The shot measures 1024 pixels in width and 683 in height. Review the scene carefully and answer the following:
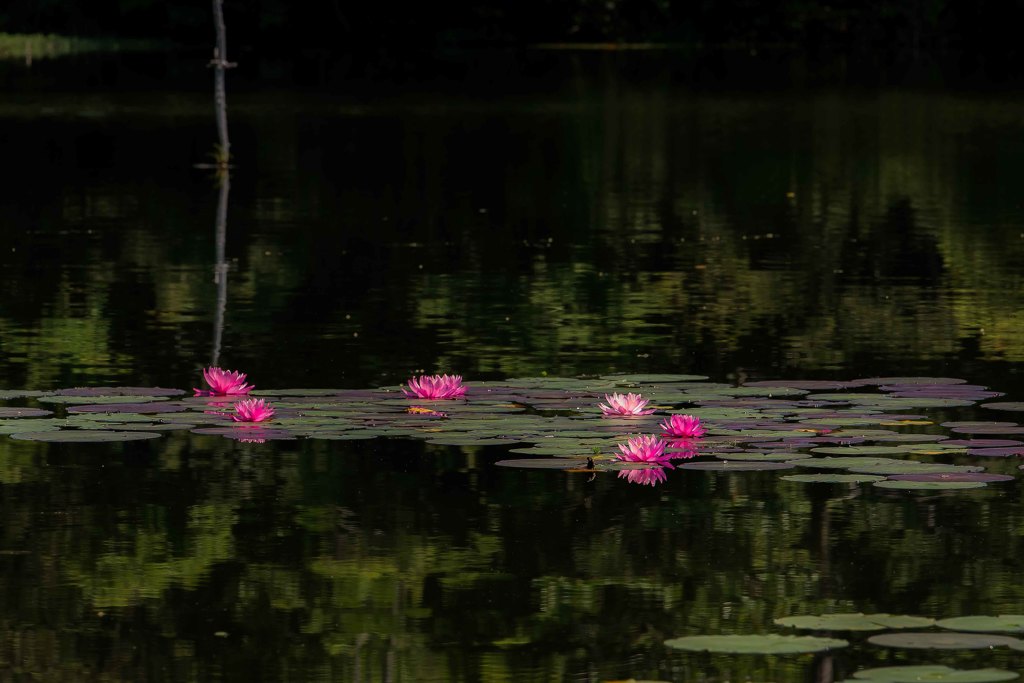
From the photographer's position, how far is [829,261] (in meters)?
19.0

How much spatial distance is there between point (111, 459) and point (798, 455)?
2778 mm

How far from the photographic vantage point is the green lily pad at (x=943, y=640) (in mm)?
6512

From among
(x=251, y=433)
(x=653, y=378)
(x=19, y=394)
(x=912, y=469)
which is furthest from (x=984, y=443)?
(x=19, y=394)

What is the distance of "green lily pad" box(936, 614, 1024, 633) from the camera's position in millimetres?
6715

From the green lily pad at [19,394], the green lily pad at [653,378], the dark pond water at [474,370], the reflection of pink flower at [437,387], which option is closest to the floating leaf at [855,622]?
the dark pond water at [474,370]

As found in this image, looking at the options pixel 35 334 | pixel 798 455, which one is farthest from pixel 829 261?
pixel 798 455

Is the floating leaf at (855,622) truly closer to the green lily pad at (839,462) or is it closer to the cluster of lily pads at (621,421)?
the cluster of lily pads at (621,421)

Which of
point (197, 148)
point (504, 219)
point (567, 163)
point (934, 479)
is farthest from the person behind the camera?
point (197, 148)

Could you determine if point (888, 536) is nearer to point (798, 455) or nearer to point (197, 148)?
point (798, 455)

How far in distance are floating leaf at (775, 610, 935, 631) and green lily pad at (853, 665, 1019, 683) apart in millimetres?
480

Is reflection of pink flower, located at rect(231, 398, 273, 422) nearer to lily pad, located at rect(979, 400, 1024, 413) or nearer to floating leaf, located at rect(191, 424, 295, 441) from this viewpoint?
floating leaf, located at rect(191, 424, 295, 441)

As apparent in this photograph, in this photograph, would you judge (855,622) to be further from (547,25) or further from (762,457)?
(547,25)

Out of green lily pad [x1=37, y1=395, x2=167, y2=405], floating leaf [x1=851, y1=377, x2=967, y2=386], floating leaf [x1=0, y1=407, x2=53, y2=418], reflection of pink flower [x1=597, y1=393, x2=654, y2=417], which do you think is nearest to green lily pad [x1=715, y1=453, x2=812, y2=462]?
reflection of pink flower [x1=597, y1=393, x2=654, y2=417]

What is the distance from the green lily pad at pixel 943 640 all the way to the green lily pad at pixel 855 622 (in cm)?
8
